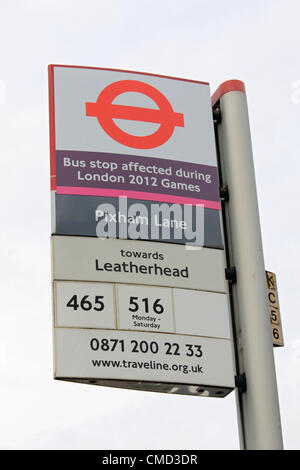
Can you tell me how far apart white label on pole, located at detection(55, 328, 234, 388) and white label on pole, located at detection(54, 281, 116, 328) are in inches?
3.7

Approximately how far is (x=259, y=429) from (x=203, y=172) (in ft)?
9.72

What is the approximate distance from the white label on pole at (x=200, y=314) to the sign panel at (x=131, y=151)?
0.63 metres

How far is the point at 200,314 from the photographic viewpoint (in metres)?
11.4

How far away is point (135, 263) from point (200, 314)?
842mm

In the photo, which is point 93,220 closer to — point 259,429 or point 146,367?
point 146,367

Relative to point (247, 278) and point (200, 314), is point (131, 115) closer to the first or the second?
point (247, 278)

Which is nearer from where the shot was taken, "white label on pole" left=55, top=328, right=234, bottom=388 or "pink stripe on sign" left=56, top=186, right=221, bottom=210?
"white label on pole" left=55, top=328, right=234, bottom=388

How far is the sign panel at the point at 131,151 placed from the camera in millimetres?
11633

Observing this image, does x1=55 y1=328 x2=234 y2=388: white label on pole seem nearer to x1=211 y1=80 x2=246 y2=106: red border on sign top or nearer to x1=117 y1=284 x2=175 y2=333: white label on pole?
x1=117 y1=284 x2=175 y2=333: white label on pole

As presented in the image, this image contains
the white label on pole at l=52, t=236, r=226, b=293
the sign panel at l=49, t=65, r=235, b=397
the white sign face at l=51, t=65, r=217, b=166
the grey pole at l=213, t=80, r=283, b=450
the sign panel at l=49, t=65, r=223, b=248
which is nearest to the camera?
the grey pole at l=213, t=80, r=283, b=450

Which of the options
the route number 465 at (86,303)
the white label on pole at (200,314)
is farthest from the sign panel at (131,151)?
the route number 465 at (86,303)

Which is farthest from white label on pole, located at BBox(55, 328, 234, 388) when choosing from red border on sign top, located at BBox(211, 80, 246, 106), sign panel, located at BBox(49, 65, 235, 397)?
red border on sign top, located at BBox(211, 80, 246, 106)

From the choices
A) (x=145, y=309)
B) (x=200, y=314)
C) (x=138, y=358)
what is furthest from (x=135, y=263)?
(x=138, y=358)

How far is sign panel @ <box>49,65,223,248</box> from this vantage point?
11633 mm
